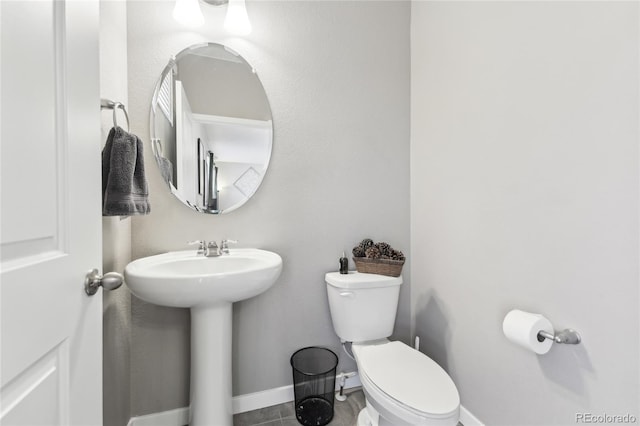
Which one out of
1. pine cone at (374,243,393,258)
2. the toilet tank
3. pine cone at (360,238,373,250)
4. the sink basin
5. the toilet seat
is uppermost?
pine cone at (360,238,373,250)

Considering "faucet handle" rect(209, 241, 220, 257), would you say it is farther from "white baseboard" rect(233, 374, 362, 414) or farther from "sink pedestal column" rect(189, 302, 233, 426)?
"white baseboard" rect(233, 374, 362, 414)

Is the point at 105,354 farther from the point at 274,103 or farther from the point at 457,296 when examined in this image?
the point at 457,296

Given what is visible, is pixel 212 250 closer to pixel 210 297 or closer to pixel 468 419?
pixel 210 297

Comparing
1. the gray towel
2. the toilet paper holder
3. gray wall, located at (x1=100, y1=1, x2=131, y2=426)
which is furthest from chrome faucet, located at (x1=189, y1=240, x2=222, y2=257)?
the toilet paper holder

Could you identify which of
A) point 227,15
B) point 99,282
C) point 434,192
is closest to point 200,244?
point 99,282

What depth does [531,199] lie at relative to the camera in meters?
1.21

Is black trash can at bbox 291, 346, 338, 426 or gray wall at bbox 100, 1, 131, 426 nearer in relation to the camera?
gray wall at bbox 100, 1, 131, 426

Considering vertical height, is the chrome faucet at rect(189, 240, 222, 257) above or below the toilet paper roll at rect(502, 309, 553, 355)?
above

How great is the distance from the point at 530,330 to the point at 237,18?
1802 mm

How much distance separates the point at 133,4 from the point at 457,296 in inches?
80.6

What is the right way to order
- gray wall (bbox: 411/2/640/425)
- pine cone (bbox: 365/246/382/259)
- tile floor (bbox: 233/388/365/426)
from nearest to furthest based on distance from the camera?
gray wall (bbox: 411/2/640/425), tile floor (bbox: 233/388/365/426), pine cone (bbox: 365/246/382/259)

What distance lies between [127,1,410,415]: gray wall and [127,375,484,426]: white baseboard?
3cm

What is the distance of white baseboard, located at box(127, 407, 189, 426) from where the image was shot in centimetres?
145

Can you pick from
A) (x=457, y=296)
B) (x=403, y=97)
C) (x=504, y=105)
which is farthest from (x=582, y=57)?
(x=457, y=296)
